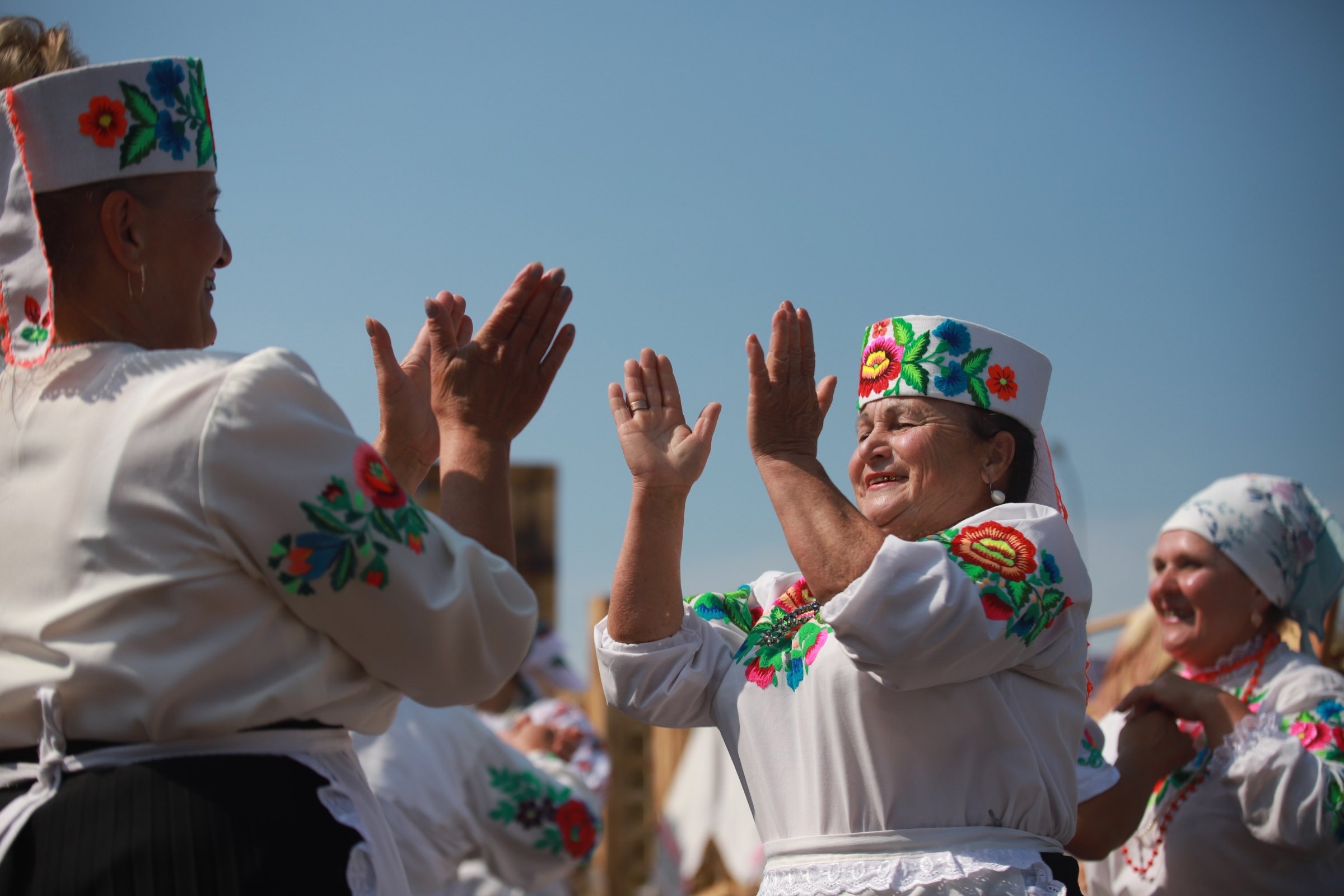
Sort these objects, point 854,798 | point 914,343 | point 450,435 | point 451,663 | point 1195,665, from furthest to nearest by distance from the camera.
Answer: point 1195,665
point 914,343
point 854,798
point 450,435
point 451,663

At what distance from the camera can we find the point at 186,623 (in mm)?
1754

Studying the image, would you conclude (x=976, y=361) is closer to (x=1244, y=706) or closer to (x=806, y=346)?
(x=806, y=346)

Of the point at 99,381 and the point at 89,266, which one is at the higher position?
the point at 89,266

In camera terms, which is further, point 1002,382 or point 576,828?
point 576,828

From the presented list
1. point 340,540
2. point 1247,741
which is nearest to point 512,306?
point 340,540

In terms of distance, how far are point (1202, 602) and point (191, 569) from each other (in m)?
3.34

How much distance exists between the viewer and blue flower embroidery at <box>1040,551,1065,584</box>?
2.43m

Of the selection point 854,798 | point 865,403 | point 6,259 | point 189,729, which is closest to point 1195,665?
point 865,403

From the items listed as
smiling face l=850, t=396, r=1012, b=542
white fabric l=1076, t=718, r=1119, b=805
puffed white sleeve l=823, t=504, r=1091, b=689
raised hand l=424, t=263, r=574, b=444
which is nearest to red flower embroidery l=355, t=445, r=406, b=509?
raised hand l=424, t=263, r=574, b=444

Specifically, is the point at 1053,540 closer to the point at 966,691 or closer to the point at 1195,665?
the point at 966,691

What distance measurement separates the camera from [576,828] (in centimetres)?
505

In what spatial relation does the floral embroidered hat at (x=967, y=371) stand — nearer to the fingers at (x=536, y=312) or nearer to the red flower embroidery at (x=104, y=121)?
the fingers at (x=536, y=312)

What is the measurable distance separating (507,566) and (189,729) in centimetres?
53

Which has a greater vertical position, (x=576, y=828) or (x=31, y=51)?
(x=31, y=51)
